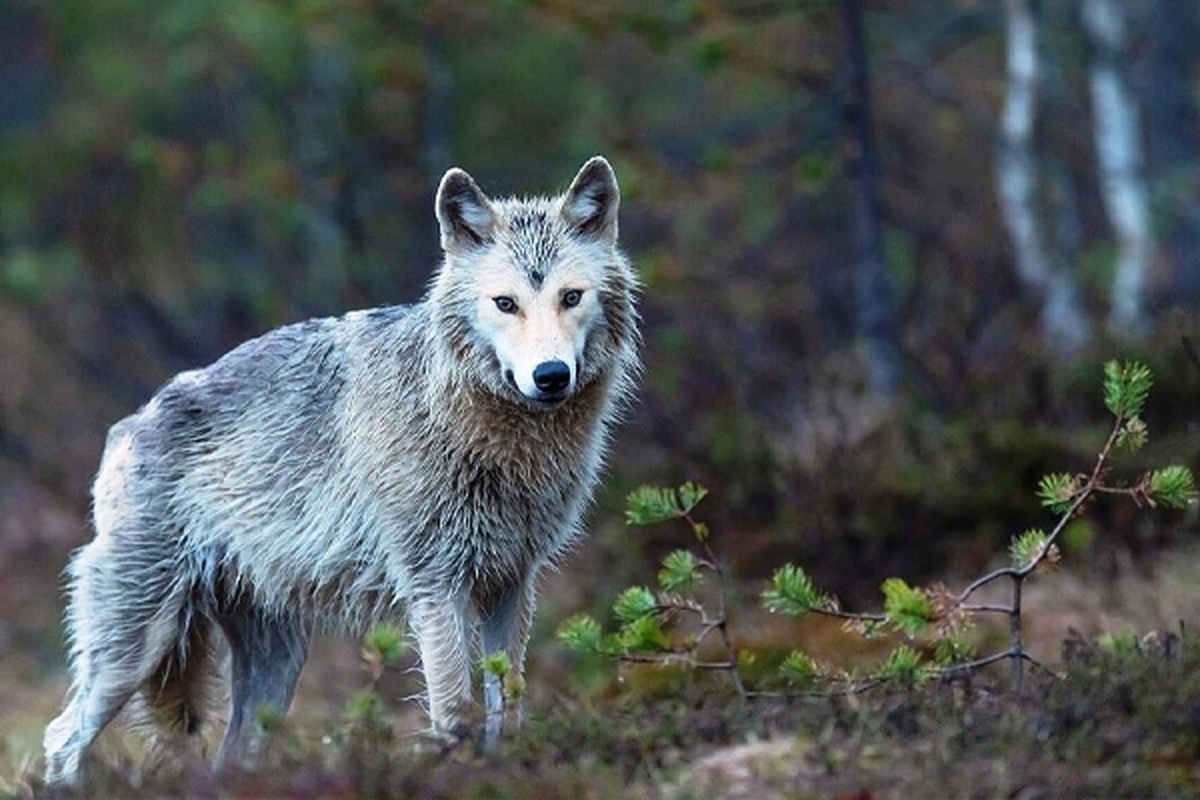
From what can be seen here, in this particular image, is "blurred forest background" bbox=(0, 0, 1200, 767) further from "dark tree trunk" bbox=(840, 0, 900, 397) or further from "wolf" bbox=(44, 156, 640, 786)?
"wolf" bbox=(44, 156, 640, 786)

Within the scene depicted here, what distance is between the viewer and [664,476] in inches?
491

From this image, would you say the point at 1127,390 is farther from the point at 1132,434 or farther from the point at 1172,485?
the point at 1172,485

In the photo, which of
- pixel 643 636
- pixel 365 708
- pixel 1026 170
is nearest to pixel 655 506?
pixel 643 636

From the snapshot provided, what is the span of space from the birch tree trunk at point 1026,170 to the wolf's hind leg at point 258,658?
1052cm

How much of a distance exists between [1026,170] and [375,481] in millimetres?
12699

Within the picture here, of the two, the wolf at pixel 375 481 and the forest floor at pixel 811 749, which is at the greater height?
the wolf at pixel 375 481

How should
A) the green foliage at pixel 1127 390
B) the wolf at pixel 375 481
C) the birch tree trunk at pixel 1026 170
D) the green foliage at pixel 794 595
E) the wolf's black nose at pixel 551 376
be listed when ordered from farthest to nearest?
the birch tree trunk at pixel 1026 170
the wolf at pixel 375 481
the wolf's black nose at pixel 551 376
the green foliage at pixel 794 595
the green foliage at pixel 1127 390

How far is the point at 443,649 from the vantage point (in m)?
7.09

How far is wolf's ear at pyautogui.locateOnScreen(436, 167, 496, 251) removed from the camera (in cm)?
736

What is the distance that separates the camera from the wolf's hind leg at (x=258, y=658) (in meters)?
8.10

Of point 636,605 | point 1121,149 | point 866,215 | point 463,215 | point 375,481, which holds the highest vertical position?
point 1121,149

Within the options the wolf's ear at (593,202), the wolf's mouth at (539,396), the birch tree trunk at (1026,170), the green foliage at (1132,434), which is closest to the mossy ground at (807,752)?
the green foliage at (1132,434)

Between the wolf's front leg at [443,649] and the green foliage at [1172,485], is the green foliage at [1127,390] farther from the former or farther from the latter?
the wolf's front leg at [443,649]

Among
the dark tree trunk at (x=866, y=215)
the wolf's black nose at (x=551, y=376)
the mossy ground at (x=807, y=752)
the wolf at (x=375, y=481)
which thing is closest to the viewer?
the mossy ground at (x=807, y=752)
